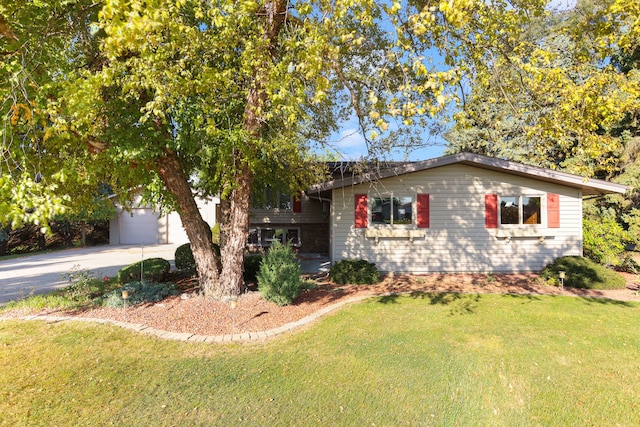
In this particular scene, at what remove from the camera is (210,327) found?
18.3 feet

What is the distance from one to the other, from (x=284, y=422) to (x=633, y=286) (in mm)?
10181

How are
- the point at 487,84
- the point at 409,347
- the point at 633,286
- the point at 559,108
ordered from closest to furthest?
the point at 409,347
the point at 559,108
the point at 487,84
the point at 633,286

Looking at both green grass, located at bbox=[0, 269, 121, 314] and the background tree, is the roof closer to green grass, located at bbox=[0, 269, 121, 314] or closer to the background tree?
the background tree

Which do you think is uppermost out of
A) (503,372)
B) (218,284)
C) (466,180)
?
(466,180)

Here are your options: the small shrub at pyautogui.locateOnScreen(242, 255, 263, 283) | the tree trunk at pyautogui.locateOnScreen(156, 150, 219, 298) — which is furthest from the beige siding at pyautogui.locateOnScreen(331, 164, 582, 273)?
the tree trunk at pyautogui.locateOnScreen(156, 150, 219, 298)

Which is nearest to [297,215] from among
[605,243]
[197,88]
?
[197,88]

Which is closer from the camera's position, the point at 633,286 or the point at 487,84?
the point at 487,84

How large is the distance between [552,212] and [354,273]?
6558 mm

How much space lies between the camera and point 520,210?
33.9ft

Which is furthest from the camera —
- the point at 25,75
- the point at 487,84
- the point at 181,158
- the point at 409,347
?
the point at 181,158

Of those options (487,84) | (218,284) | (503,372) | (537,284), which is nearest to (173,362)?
(218,284)

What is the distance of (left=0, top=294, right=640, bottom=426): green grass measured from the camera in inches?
127

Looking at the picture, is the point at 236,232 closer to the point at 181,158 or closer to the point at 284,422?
the point at 181,158

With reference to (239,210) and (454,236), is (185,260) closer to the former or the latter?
(239,210)
